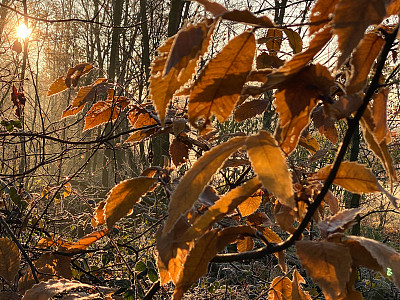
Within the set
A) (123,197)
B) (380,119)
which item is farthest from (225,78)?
(123,197)

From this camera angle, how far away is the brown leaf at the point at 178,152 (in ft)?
2.88

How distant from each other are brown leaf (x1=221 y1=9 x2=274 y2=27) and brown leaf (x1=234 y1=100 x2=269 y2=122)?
0.50 metres

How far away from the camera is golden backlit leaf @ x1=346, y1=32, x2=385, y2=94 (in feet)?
1.20

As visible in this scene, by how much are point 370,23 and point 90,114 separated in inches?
29.6

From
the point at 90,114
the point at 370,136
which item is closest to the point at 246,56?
the point at 370,136

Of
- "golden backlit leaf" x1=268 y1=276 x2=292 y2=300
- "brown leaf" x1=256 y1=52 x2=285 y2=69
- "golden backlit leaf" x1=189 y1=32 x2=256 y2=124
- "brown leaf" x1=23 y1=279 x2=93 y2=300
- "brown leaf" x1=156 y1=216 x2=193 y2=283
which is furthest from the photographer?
"brown leaf" x1=256 y1=52 x2=285 y2=69

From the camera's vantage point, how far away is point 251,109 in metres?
0.89

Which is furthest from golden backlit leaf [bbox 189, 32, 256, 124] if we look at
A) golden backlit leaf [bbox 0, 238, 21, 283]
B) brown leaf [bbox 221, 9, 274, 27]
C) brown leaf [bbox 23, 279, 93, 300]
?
golden backlit leaf [bbox 0, 238, 21, 283]

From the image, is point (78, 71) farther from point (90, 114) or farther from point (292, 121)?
point (292, 121)

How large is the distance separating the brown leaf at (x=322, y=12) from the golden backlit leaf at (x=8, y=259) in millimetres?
786

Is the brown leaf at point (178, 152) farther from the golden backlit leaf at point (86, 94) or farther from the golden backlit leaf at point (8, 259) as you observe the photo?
the golden backlit leaf at point (8, 259)

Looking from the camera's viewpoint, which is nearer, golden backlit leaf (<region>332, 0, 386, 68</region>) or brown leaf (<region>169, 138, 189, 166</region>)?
golden backlit leaf (<region>332, 0, 386, 68</region>)

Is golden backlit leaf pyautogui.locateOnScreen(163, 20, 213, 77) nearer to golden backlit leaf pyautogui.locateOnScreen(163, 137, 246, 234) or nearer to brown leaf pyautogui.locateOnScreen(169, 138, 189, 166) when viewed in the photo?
golden backlit leaf pyautogui.locateOnScreen(163, 137, 246, 234)

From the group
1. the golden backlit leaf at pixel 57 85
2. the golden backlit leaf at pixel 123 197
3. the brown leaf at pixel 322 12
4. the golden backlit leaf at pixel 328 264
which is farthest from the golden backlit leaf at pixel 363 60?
the golden backlit leaf at pixel 57 85
